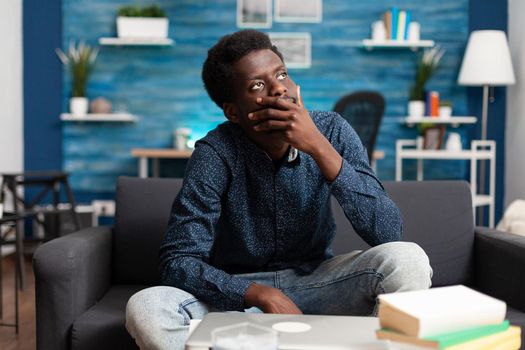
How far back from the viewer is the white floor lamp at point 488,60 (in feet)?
15.5

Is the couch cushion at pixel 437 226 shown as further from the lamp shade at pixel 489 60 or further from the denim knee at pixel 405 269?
the lamp shade at pixel 489 60

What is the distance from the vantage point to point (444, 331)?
931mm

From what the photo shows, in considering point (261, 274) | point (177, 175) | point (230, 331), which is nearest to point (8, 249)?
point (177, 175)

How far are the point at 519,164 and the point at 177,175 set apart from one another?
101 inches

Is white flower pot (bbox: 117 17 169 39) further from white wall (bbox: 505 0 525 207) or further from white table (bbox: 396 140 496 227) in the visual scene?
white wall (bbox: 505 0 525 207)

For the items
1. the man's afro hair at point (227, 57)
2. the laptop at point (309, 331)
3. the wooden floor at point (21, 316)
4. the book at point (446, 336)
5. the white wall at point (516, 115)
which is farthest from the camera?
the white wall at point (516, 115)

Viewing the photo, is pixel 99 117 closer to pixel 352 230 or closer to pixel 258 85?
pixel 352 230

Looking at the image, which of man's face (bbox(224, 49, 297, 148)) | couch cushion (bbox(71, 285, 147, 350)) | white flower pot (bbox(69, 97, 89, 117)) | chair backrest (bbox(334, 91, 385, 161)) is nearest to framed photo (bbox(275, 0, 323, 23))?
chair backrest (bbox(334, 91, 385, 161))

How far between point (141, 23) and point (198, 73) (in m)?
0.57

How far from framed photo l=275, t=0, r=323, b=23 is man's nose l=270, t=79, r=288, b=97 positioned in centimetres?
365

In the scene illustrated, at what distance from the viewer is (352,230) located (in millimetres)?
2213

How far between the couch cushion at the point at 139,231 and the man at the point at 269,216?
40 cm

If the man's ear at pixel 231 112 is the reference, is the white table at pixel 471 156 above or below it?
below

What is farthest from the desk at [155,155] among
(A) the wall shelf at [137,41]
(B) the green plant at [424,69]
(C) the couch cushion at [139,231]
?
(C) the couch cushion at [139,231]
